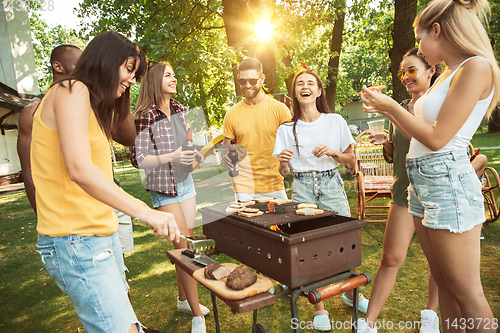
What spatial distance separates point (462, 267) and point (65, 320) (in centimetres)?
392

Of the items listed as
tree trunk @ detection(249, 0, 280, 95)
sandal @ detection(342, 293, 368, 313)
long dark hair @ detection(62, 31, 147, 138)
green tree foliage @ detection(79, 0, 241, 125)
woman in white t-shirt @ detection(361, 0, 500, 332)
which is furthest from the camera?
tree trunk @ detection(249, 0, 280, 95)

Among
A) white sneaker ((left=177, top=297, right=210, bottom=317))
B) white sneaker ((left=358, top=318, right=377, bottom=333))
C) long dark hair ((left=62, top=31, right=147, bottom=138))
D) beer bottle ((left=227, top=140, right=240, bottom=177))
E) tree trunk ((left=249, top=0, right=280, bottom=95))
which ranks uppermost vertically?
tree trunk ((left=249, top=0, right=280, bottom=95))

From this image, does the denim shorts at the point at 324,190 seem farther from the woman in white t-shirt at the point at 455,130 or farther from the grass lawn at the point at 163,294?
the grass lawn at the point at 163,294

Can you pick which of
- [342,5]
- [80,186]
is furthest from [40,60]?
[80,186]

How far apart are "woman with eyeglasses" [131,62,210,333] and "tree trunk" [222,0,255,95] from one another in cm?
402

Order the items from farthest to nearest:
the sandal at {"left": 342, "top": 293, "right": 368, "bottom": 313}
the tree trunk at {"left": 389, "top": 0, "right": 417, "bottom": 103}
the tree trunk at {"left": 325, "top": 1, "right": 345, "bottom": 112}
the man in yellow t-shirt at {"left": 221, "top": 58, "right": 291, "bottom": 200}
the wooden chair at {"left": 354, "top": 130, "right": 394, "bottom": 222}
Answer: the tree trunk at {"left": 325, "top": 1, "right": 345, "bottom": 112}
the tree trunk at {"left": 389, "top": 0, "right": 417, "bottom": 103}
the wooden chair at {"left": 354, "top": 130, "right": 394, "bottom": 222}
the man in yellow t-shirt at {"left": 221, "top": 58, "right": 291, "bottom": 200}
the sandal at {"left": 342, "top": 293, "right": 368, "bottom": 313}

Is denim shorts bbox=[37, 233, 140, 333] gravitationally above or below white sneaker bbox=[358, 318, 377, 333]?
above

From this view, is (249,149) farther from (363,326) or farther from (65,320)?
(65,320)

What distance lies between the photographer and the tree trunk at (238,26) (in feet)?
22.3

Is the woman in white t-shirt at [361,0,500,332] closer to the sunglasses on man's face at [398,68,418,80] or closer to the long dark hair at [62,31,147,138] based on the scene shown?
the sunglasses on man's face at [398,68,418,80]

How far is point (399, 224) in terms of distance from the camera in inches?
102

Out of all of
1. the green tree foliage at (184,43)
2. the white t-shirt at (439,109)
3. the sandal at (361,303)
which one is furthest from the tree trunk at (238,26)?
the white t-shirt at (439,109)

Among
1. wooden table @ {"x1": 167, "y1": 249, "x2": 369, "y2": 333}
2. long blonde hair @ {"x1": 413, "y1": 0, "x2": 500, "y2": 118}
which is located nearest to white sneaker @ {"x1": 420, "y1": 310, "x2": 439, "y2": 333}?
wooden table @ {"x1": 167, "y1": 249, "x2": 369, "y2": 333}

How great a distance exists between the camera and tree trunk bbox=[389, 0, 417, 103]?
286 inches
